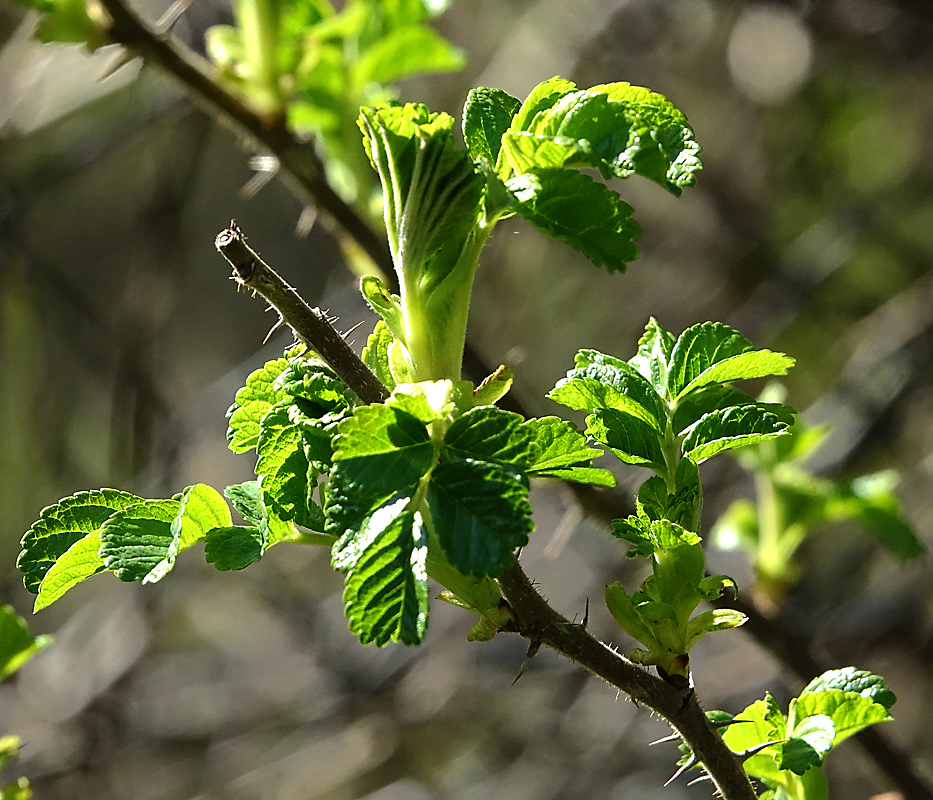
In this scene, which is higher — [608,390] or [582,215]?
[582,215]

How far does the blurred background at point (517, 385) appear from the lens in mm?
3516

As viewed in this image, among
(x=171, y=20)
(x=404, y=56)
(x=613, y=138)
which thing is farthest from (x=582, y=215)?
(x=171, y=20)

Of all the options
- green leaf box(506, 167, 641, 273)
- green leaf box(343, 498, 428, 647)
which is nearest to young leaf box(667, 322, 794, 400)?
green leaf box(506, 167, 641, 273)

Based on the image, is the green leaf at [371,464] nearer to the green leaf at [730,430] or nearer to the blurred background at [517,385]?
the green leaf at [730,430]

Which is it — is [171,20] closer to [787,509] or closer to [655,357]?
[655,357]

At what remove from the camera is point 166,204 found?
3.51 meters

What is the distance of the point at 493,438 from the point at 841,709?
56cm

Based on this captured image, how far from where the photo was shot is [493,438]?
814mm

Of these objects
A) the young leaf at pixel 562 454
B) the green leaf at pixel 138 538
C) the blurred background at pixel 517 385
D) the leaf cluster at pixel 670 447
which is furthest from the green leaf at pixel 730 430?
the blurred background at pixel 517 385

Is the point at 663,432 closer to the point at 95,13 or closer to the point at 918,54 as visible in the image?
the point at 95,13

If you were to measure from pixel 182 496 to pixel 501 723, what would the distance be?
12.5ft

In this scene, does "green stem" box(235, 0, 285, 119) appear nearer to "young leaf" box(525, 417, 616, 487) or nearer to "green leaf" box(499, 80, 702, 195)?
"green leaf" box(499, 80, 702, 195)

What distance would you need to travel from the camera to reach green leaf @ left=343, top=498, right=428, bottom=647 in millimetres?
779

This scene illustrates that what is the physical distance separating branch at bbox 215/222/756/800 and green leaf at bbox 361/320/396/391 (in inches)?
2.5
